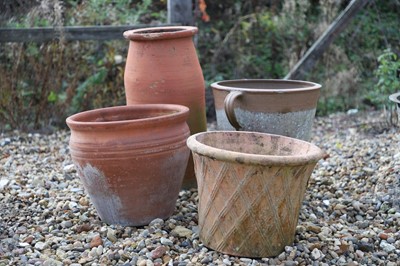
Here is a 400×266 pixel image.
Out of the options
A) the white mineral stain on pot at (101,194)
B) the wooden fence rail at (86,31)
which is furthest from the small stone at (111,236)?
the wooden fence rail at (86,31)

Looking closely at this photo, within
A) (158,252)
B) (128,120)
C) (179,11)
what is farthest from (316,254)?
(179,11)

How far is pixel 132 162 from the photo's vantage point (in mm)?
2789

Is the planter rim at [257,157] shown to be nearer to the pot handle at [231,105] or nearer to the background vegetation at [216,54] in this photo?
the pot handle at [231,105]

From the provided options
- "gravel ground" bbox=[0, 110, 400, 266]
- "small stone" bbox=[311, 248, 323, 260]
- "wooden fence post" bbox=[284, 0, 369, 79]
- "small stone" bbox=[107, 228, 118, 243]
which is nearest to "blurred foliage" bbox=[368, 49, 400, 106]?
"wooden fence post" bbox=[284, 0, 369, 79]

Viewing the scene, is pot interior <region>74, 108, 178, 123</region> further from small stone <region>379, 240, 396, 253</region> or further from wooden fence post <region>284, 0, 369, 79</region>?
wooden fence post <region>284, 0, 369, 79</region>

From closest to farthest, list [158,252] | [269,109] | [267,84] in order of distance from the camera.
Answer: [158,252] → [269,109] → [267,84]

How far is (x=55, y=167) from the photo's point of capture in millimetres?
4273

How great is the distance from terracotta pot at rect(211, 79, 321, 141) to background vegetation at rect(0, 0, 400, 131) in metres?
2.34

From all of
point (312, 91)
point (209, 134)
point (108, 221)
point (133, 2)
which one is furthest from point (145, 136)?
point (133, 2)

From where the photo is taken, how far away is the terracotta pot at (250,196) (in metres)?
2.38

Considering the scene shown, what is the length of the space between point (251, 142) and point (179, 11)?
101 inches

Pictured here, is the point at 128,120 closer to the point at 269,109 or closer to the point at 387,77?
the point at 269,109

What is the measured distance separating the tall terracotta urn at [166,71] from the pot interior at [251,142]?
553mm

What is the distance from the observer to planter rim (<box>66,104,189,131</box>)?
2750 mm
